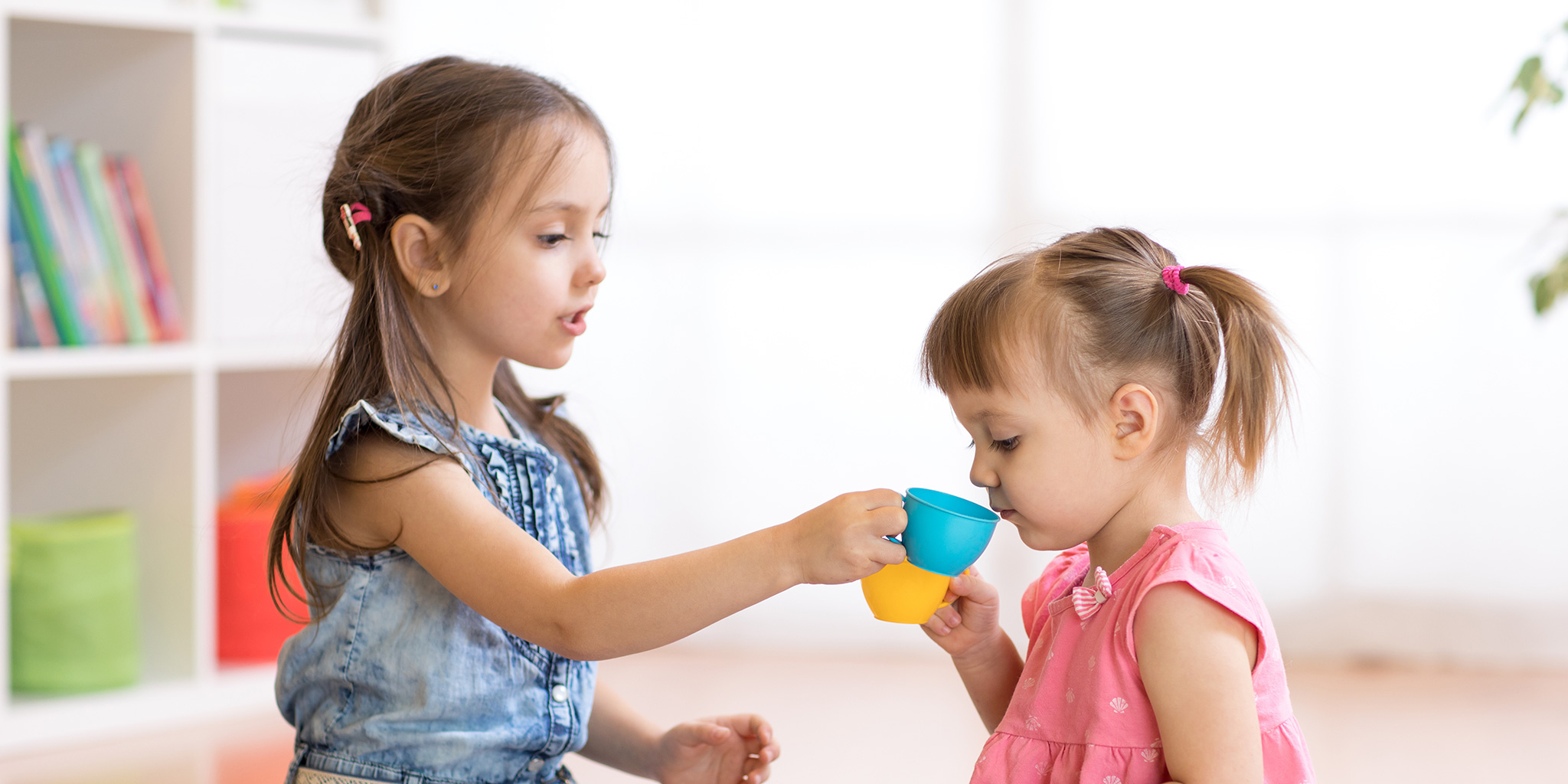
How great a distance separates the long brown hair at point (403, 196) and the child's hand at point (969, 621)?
44 centimetres

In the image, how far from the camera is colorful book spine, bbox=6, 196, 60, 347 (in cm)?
200

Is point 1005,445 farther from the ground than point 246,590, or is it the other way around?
point 1005,445

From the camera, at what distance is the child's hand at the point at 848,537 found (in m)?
0.89

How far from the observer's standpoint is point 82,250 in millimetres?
2053

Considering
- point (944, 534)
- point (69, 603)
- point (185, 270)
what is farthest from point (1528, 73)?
point (69, 603)

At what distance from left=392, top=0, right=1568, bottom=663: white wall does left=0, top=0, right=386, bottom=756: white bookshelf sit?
553 mm

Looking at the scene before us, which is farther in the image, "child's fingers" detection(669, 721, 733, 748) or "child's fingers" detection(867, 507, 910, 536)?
"child's fingers" detection(669, 721, 733, 748)

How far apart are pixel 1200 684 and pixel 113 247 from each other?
1.88m

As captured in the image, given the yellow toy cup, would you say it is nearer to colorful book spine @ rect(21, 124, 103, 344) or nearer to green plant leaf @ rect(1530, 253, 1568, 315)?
green plant leaf @ rect(1530, 253, 1568, 315)

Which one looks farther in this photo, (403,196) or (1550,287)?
(1550,287)

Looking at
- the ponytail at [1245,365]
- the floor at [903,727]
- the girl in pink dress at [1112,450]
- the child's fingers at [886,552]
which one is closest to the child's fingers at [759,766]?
the girl in pink dress at [1112,450]

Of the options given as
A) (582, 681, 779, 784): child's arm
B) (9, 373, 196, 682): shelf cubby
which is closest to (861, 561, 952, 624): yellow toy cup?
(582, 681, 779, 784): child's arm

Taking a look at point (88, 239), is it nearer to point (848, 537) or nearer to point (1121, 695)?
point (848, 537)

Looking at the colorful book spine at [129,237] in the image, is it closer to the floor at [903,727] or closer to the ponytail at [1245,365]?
the floor at [903,727]
